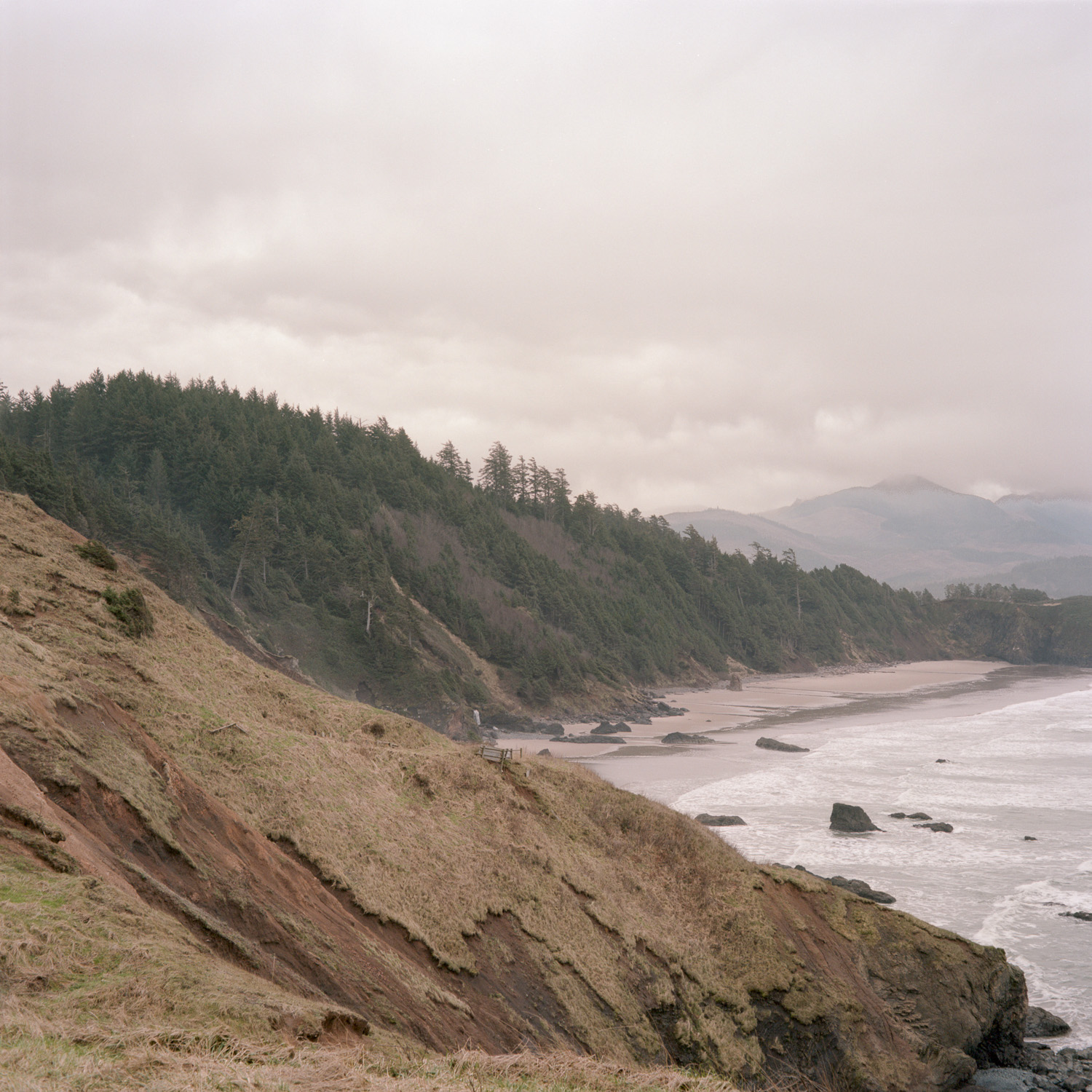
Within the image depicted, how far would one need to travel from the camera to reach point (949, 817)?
38.8 m

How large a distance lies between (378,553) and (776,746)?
45.1m

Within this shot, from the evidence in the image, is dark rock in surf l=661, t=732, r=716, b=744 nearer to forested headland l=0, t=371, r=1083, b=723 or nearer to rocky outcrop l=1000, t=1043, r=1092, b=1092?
forested headland l=0, t=371, r=1083, b=723

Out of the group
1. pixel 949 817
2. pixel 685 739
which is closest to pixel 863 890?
pixel 949 817

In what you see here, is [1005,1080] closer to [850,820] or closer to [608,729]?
[850,820]

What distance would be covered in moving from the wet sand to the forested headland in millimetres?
8440

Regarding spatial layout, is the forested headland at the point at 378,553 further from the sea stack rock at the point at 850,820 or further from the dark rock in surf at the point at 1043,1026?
the dark rock in surf at the point at 1043,1026

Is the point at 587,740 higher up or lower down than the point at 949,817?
higher up

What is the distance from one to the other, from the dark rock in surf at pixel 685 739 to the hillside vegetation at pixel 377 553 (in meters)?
17.3

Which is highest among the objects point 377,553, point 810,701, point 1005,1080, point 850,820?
point 377,553

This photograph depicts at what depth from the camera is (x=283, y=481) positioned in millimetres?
85125

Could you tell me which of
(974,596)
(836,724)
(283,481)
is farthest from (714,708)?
(974,596)

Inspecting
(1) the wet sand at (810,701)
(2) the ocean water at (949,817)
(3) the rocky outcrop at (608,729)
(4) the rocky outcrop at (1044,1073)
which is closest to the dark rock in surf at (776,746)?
(2) the ocean water at (949,817)

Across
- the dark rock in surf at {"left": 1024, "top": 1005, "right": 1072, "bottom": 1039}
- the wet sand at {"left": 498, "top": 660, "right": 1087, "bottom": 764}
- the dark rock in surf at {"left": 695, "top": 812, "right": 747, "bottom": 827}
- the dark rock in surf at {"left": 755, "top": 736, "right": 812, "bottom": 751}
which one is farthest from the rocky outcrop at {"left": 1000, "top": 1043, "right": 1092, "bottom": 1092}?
the dark rock in surf at {"left": 755, "top": 736, "right": 812, "bottom": 751}

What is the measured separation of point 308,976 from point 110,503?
53.0 m
